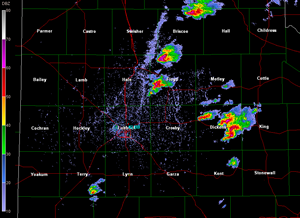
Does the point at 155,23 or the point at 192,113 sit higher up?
the point at 155,23

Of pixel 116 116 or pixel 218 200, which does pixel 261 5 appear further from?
pixel 218 200

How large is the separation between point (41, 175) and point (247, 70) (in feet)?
5.89

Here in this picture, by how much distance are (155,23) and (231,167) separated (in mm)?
1271

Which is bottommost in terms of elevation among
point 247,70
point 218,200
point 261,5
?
point 218,200

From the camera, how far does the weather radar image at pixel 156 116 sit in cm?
200

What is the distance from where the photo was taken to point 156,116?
6.57ft

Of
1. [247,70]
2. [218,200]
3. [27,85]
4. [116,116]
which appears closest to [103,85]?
[116,116]

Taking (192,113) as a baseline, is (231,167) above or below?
below

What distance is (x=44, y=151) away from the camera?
6.56 feet

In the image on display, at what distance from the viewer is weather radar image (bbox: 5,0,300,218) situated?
200 centimetres

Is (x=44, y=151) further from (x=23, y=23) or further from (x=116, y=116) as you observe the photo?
(x=23, y=23)

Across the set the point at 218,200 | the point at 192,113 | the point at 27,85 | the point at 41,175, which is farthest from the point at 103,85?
the point at 218,200

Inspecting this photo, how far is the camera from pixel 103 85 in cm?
200

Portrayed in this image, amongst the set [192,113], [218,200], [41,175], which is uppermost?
[192,113]
